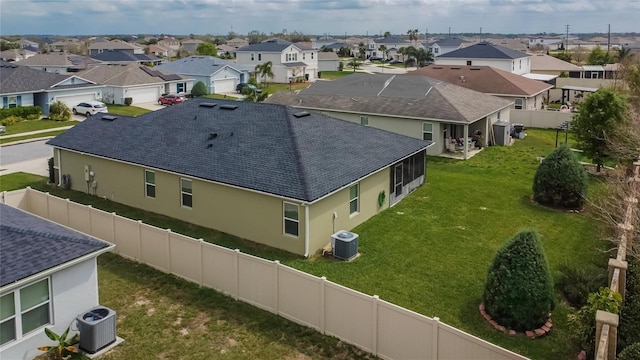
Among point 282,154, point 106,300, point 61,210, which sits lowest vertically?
point 106,300

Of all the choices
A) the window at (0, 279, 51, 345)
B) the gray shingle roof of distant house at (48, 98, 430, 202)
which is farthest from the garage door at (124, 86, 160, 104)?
the window at (0, 279, 51, 345)

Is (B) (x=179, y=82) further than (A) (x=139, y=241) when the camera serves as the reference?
Yes

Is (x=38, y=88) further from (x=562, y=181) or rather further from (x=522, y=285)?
(x=522, y=285)

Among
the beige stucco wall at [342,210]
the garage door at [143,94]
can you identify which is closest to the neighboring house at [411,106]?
the beige stucco wall at [342,210]

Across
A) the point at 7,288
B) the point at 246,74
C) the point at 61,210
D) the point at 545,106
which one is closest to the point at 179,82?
the point at 246,74

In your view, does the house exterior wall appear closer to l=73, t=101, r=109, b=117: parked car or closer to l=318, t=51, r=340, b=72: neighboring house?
l=73, t=101, r=109, b=117: parked car

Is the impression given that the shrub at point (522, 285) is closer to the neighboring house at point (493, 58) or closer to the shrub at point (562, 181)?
the shrub at point (562, 181)

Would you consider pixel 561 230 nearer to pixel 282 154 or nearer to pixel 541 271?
pixel 541 271
